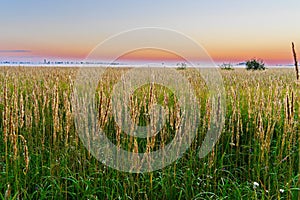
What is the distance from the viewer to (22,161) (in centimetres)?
327

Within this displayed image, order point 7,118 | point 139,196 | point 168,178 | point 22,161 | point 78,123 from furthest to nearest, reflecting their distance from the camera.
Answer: point 78,123, point 22,161, point 168,178, point 139,196, point 7,118

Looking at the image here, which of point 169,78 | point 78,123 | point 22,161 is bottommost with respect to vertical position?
point 22,161

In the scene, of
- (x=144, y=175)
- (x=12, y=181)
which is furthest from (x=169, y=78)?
(x=12, y=181)

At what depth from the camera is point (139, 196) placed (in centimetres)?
272

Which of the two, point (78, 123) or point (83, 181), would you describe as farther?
point (78, 123)

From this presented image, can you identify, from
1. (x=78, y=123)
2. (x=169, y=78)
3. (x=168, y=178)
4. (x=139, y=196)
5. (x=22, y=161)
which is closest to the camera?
(x=139, y=196)

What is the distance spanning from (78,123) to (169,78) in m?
2.97

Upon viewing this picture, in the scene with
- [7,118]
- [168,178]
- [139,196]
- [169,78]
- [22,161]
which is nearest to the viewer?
[7,118]

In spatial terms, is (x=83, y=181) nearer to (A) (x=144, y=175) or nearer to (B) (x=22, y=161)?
(A) (x=144, y=175)

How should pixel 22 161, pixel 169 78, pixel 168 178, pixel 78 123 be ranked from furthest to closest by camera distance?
pixel 169 78 → pixel 78 123 → pixel 22 161 → pixel 168 178

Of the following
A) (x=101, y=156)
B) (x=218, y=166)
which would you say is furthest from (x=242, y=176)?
(x=101, y=156)

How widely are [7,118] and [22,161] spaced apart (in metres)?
0.96

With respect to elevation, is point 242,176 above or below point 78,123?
below

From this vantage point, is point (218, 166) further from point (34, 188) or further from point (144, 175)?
point (34, 188)
